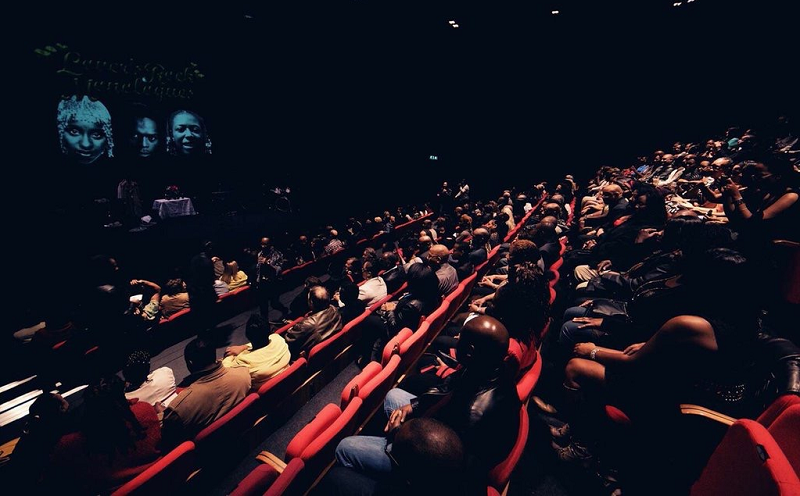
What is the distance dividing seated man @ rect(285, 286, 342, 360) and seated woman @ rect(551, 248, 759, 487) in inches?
89.1

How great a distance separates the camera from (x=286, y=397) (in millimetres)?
2514

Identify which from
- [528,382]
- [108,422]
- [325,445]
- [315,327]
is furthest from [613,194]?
[108,422]

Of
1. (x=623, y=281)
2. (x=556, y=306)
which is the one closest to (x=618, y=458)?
(x=623, y=281)

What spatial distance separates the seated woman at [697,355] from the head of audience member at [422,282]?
1.74 metres

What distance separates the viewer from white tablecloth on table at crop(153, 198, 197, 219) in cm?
869

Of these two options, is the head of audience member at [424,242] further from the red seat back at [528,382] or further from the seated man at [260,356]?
the red seat back at [528,382]

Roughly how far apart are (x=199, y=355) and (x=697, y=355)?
9.11ft

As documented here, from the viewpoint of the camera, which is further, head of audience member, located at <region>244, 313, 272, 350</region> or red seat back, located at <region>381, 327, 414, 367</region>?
head of audience member, located at <region>244, 313, 272, 350</region>

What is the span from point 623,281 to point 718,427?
1424 millimetres

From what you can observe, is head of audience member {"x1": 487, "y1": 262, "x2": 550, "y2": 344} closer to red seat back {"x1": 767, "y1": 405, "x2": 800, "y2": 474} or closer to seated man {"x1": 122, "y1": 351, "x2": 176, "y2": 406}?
red seat back {"x1": 767, "y1": 405, "x2": 800, "y2": 474}

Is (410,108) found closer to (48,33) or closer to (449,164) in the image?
(449,164)

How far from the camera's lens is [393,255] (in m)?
4.92

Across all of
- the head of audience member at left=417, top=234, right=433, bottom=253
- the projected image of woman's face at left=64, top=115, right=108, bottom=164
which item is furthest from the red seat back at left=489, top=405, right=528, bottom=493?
the projected image of woman's face at left=64, top=115, right=108, bottom=164

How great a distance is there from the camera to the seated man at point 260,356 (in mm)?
2402
